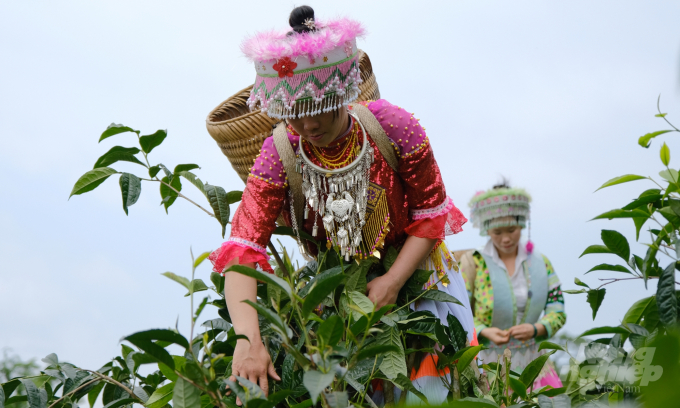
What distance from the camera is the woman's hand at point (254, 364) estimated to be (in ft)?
4.04

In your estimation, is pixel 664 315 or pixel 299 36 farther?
pixel 299 36

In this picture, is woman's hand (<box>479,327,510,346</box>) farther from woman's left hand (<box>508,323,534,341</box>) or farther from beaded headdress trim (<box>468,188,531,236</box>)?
beaded headdress trim (<box>468,188,531,236</box>)

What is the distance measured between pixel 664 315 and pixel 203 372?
811mm

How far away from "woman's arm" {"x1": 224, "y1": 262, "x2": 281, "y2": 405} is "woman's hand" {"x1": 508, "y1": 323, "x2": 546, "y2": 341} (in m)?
2.54

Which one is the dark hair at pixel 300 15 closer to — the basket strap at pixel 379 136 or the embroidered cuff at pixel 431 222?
the basket strap at pixel 379 136

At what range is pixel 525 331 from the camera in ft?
11.7

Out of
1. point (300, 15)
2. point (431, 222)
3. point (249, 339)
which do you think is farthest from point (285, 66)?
point (249, 339)

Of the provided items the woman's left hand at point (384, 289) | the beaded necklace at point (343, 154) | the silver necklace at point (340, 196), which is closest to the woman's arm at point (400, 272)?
the woman's left hand at point (384, 289)

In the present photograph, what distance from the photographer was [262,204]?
5.01ft

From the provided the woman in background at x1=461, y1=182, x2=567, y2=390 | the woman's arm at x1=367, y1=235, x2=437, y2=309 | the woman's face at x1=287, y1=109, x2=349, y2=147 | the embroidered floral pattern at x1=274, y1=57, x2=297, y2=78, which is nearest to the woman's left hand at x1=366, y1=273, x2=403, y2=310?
the woman's arm at x1=367, y1=235, x2=437, y2=309

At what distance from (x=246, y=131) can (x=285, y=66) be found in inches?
15.2

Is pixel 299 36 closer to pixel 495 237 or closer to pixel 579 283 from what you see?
pixel 579 283

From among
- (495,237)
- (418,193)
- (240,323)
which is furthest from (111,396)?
(495,237)

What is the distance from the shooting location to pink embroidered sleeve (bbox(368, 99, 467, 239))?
5.18 feet
